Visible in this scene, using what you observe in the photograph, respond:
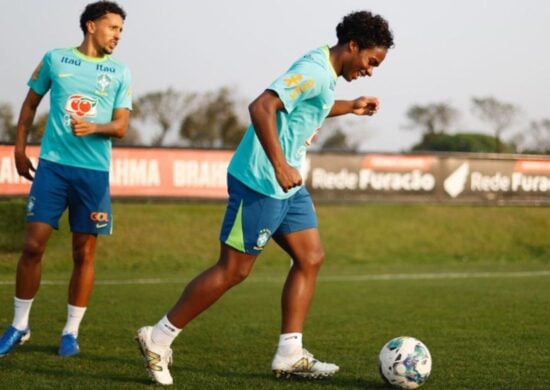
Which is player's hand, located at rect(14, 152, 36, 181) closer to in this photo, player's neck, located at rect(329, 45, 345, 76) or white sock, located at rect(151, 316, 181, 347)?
white sock, located at rect(151, 316, 181, 347)

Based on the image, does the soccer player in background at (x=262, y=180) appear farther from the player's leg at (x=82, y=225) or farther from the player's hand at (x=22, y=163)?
the player's hand at (x=22, y=163)

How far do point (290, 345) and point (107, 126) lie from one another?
2019 millimetres

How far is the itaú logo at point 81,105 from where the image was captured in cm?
645

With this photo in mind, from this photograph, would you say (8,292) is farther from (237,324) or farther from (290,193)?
(290,193)

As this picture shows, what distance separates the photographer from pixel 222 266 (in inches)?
212

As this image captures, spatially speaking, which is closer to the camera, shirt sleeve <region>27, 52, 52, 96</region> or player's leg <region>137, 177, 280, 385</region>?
player's leg <region>137, 177, 280, 385</region>

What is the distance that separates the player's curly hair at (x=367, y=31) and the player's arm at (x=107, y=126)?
1860 millimetres

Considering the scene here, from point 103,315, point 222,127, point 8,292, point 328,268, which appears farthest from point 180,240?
point 222,127

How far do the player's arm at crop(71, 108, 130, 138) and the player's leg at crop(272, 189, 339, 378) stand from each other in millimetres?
1475

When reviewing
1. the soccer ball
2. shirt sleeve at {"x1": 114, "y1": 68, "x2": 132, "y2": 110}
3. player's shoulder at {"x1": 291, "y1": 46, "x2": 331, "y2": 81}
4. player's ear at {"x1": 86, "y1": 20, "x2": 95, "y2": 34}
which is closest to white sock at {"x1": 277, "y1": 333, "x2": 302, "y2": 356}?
the soccer ball

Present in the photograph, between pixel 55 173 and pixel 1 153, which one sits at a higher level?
pixel 55 173

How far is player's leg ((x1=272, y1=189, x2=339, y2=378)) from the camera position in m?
5.59

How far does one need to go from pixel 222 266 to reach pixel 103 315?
157 inches

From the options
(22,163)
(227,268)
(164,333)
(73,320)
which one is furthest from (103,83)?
(164,333)
